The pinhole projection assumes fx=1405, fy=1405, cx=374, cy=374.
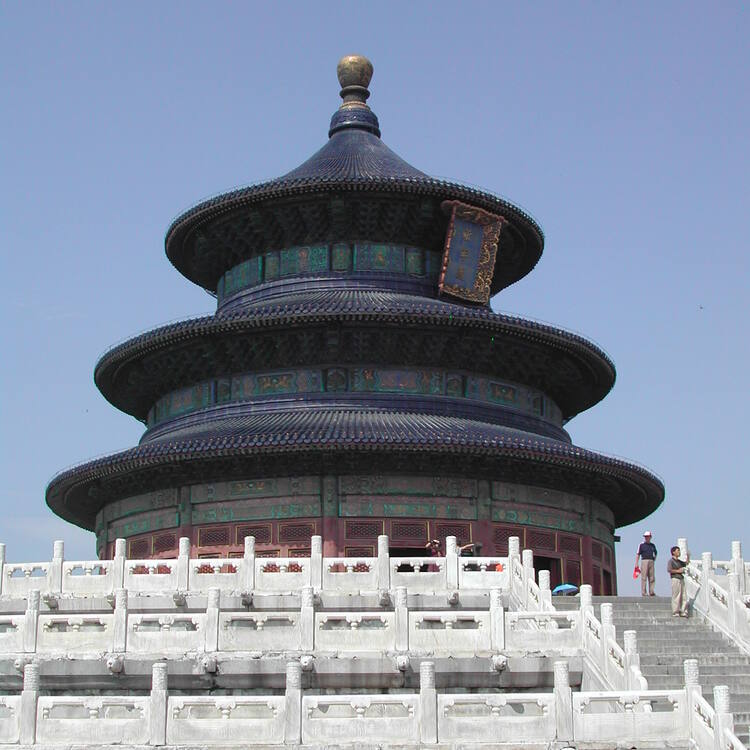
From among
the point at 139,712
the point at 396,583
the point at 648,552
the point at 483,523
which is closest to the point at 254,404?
the point at 483,523

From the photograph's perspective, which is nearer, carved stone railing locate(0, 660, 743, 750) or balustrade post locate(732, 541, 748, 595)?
carved stone railing locate(0, 660, 743, 750)

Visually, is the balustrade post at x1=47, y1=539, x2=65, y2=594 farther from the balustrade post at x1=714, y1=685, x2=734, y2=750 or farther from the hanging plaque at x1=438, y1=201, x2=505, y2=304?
the hanging plaque at x1=438, y1=201, x2=505, y2=304

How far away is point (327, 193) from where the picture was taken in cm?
3997

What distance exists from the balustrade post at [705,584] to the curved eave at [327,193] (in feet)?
58.7

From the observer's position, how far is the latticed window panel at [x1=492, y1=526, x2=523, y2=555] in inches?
1407

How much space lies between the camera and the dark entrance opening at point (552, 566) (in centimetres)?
3678

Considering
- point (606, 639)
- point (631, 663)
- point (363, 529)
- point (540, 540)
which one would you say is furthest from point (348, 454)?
point (631, 663)

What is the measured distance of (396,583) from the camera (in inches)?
913

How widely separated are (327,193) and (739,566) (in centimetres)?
1896

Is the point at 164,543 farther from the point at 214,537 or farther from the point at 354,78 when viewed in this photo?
the point at 354,78

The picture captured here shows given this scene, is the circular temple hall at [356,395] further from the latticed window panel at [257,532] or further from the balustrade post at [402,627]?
the balustrade post at [402,627]

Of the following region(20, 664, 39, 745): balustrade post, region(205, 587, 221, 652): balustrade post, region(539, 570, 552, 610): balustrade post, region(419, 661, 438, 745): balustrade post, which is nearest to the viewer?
region(419, 661, 438, 745): balustrade post

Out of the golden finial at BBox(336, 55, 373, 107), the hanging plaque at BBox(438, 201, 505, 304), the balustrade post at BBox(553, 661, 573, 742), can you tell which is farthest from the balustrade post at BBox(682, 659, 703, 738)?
the golden finial at BBox(336, 55, 373, 107)

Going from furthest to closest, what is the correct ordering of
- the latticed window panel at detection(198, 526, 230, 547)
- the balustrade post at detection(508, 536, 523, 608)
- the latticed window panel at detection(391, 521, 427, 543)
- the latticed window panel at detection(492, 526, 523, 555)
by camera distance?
the latticed window panel at detection(198, 526, 230, 547) → the latticed window panel at detection(492, 526, 523, 555) → the latticed window panel at detection(391, 521, 427, 543) → the balustrade post at detection(508, 536, 523, 608)
